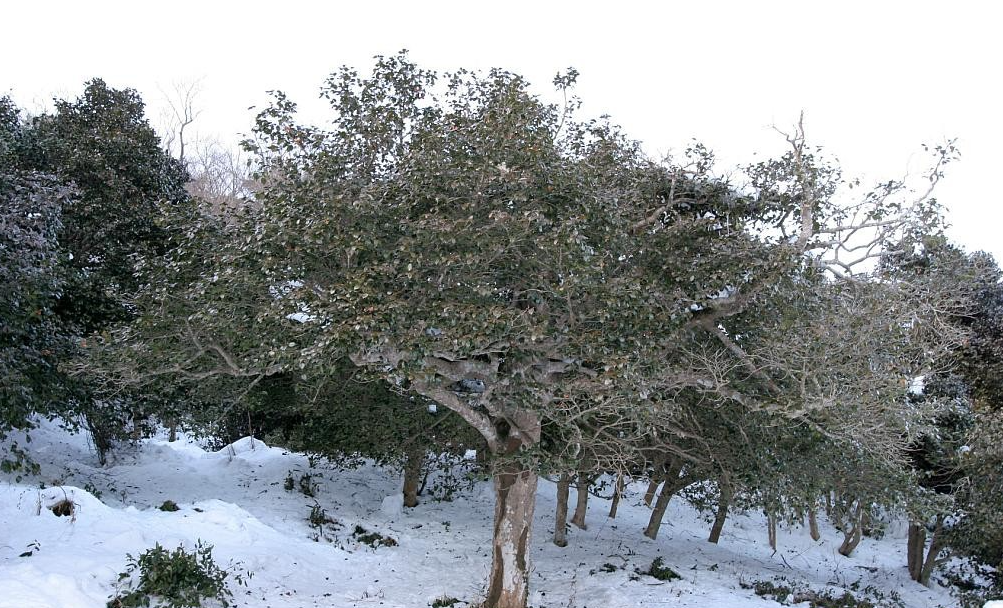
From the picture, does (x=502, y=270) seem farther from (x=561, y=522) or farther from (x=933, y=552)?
(x=933, y=552)

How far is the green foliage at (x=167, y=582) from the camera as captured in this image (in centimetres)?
826

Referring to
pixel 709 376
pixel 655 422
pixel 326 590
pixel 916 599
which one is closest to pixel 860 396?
pixel 709 376

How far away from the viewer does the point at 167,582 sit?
8422 mm

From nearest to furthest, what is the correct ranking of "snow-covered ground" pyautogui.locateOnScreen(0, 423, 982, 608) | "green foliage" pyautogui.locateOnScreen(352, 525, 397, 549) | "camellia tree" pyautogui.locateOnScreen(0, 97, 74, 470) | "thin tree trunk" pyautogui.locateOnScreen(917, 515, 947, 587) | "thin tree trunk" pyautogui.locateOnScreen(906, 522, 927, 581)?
1. "camellia tree" pyautogui.locateOnScreen(0, 97, 74, 470)
2. "snow-covered ground" pyautogui.locateOnScreen(0, 423, 982, 608)
3. "green foliage" pyautogui.locateOnScreen(352, 525, 397, 549)
4. "thin tree trunk" pyautogui.locateOnScreen(917, 515, 947, 587)
5. "thin tree trunk" pyautogui.locateOnScreen(906, 522, 927, 581)

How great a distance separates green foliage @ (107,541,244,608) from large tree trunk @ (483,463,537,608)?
3.61 metres

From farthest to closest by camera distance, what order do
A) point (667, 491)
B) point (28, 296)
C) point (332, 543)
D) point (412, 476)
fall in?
point (412, 476)
point (667, 491)
point (332, 543)
point (28, 296)

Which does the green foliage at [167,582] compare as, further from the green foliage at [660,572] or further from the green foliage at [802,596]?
the green foliage at [802,596]

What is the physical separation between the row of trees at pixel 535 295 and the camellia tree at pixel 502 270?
4cm

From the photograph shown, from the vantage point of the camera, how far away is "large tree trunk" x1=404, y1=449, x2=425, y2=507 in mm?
16094

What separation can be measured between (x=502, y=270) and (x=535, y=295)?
602mm

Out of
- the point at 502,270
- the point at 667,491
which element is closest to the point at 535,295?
the point at 502,270

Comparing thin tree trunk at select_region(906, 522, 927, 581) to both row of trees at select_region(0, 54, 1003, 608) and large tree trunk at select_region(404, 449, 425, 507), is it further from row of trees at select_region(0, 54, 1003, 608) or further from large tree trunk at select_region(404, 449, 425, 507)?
large tree trunk at select_region(404, 449, 425, 507)

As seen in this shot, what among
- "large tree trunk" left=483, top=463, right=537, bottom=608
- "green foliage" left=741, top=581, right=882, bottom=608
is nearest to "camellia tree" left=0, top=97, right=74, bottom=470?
"large tree trunk" left=483, top=463, right=537, bottom=608

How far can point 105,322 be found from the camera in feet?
41.1
